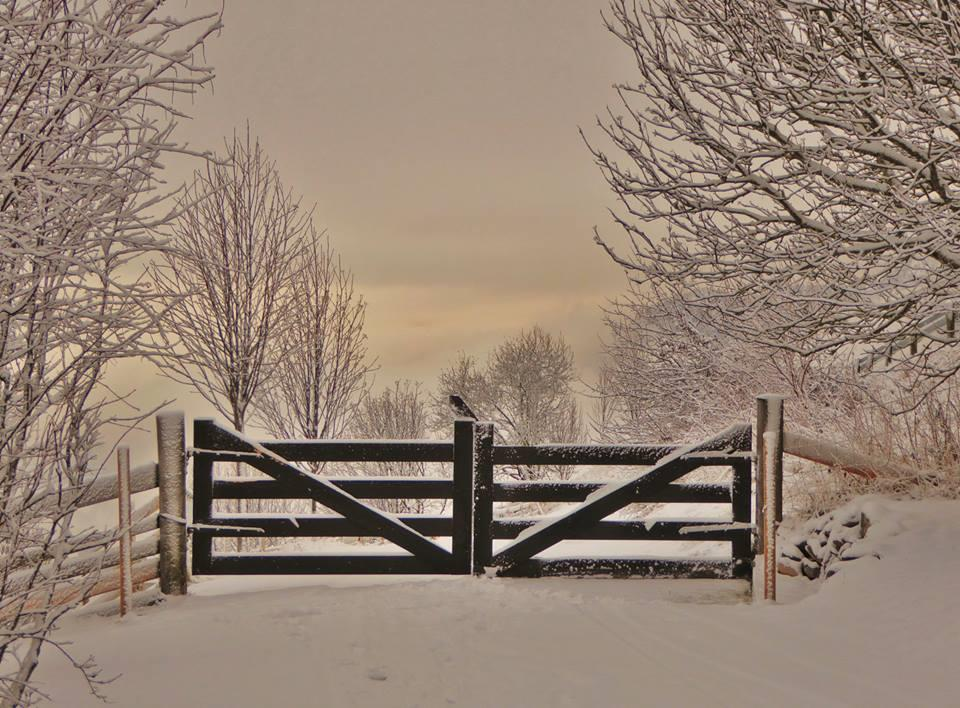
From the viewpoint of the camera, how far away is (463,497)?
7.40 meters

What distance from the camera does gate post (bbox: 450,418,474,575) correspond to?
291 inches

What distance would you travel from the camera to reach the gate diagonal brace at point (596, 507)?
7.47 meters

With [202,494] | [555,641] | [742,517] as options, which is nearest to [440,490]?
[555,641]


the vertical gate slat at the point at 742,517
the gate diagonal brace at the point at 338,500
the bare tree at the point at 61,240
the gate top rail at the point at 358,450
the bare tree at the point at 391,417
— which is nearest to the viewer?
the bare tree at the point at 61,240

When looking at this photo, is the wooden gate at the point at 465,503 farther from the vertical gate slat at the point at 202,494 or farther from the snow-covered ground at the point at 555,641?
the snow-covered ground at the point at 555,641

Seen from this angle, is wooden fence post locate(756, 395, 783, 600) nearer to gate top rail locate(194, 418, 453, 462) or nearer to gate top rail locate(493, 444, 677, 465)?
gate top rail locate(493, 444, 677, 465)

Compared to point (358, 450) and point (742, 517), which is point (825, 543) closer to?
point (742, 517)

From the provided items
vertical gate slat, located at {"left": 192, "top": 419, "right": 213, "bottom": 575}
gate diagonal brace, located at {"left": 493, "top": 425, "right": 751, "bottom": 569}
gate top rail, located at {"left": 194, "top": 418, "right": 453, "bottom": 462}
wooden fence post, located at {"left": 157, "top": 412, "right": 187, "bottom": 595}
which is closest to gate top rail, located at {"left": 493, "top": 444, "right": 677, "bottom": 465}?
gate diagonal brace, located at {"left": 493, "top": 425, "right": 751, "bottom": 569}

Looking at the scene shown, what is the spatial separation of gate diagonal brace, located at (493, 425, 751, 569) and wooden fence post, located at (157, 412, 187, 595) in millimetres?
2715

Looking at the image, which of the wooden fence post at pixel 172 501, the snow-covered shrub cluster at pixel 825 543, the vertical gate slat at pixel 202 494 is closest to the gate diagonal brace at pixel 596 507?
the snow-covered shrub cluster at pixel 825 543

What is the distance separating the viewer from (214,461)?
24.0ft

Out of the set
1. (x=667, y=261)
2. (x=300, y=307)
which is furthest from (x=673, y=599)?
(x=300, y=307)

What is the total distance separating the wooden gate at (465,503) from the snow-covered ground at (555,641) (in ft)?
0.65

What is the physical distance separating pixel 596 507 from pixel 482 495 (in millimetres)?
1014
